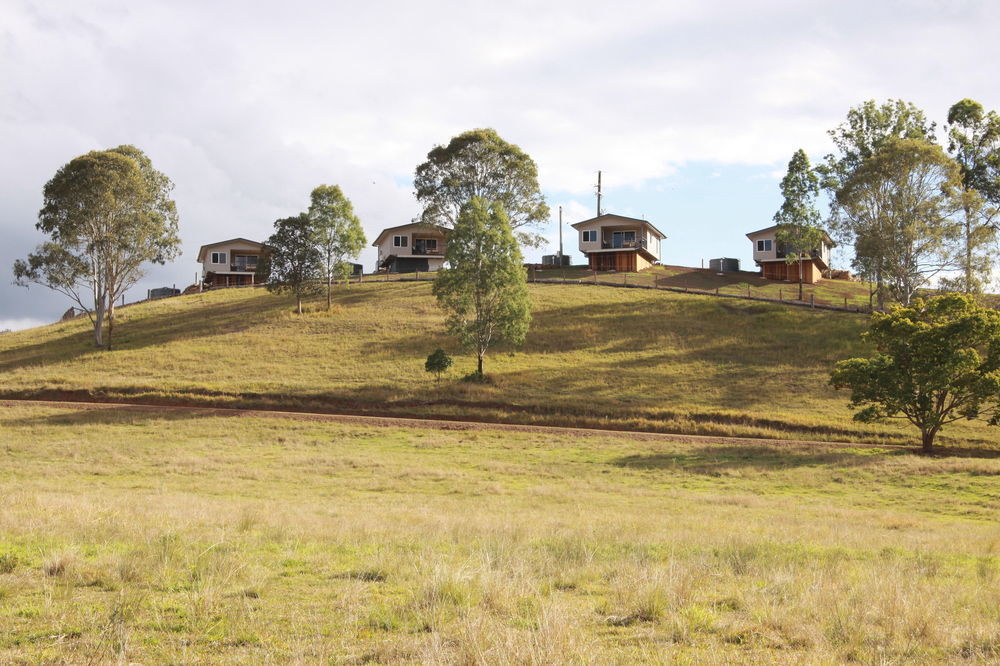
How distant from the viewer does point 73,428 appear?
3800cm

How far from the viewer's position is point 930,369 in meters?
36.2

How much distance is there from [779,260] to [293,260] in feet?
215

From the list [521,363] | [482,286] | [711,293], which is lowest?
[521,363]

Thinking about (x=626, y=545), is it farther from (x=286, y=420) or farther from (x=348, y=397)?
(x=348, y=397)

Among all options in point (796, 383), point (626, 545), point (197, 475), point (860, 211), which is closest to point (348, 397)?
point (197, 475)

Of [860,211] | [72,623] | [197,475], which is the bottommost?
[197,475]

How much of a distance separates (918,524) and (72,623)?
812 inches

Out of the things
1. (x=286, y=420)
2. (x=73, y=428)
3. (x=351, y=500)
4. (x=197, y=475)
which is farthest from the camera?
(x=286, y=420)

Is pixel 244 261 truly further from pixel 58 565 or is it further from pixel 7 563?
pixel 58 565

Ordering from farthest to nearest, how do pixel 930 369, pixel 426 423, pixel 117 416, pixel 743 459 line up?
pixel 426 423 → pixel 117 416 → pixel 930 369 → pixel 743 459

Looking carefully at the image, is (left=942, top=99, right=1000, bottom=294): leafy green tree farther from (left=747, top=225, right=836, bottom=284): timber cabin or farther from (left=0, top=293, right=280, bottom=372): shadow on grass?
(left=0, top=293, right=280, bottom=372): shadow on grass

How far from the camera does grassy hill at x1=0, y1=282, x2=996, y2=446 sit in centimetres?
4412

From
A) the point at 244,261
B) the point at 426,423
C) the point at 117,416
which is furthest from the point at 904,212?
the point at 244,261

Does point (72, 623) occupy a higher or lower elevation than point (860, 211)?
lower
